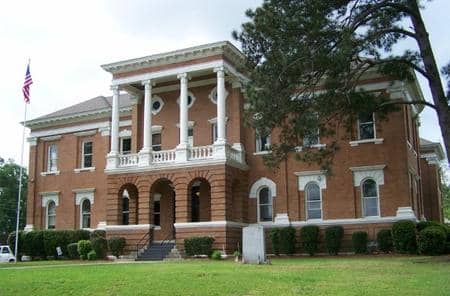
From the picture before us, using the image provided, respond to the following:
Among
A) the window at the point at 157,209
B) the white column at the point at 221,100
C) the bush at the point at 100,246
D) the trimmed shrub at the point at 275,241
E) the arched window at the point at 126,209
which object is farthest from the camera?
the arched window at the point at 126,209

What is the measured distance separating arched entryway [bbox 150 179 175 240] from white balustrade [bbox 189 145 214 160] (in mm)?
3214

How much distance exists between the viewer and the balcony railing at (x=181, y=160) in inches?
1266

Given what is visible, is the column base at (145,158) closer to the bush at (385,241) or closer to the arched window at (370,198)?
the arched window at (370,198)

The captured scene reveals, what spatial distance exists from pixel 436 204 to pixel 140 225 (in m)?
21.5

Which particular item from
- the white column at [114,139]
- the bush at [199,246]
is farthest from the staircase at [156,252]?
the white column at [114,139]

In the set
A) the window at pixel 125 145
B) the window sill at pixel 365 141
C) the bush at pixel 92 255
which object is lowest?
the bush at pixel 92 255

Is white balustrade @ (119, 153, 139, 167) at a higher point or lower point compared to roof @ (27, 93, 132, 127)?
lower

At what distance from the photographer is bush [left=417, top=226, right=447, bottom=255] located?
2723 cm

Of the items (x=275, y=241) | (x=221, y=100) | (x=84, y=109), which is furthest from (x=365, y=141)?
(x=84, y=109)

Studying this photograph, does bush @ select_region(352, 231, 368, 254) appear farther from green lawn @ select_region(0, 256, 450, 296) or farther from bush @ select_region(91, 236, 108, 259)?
bush @ select_region(91, 236, 108, 259)

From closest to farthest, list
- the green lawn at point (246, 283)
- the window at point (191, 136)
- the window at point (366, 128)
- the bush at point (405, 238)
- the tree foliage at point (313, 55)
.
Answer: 1. the green lawn at point (246, 283)
2. the tree foliage at point (313, 55)
3. the bush at point (405, 238)
4. the window at point (366, 128)
5. the window at point (191, 136)

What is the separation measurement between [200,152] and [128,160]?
197 inches

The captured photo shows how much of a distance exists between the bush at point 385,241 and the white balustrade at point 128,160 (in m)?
14.9

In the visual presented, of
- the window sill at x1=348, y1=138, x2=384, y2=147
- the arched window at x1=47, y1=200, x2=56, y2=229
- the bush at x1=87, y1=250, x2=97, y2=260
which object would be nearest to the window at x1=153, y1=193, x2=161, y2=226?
the bush at x1=87, y1=250, x2=97, y2=260
